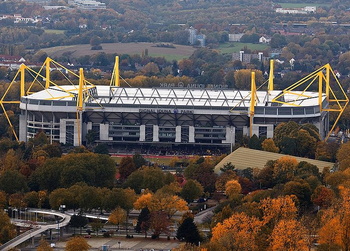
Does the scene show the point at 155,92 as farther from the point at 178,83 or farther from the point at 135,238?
the point at 135,238

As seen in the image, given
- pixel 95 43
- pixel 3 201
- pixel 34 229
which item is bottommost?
pixel 34 229

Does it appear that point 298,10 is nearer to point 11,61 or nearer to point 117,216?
point 11,61

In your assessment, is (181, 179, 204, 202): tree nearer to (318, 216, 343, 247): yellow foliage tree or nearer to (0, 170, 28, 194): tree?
(0, 170, 28, 194): tree

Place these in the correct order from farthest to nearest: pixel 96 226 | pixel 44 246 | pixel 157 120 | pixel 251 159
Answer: pixel 157 120, pixel 251 159, pixel 96 226, pixel 44 246

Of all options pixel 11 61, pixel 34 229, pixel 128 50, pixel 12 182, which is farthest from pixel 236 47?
pixel 34 229

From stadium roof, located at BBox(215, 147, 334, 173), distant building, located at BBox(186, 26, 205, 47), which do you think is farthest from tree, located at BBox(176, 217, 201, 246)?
distant building, located at BBox(186, 26, 205, 47)

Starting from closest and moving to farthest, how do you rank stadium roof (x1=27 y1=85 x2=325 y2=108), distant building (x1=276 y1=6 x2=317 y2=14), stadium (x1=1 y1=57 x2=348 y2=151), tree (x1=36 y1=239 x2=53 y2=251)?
tree (x1=36 y1=239 x2=53 y2=251)
stadium (x1=1 y1=57 x2=348 y2=151)
stadium roof (x1=27 y1=85 x2=325 y2=108)
distant building (x1=276 y1=6 x2=317 y2=14)

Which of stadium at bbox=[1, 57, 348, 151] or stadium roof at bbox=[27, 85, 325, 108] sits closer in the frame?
stadium at bbox=[1, 57, 348, 151]
